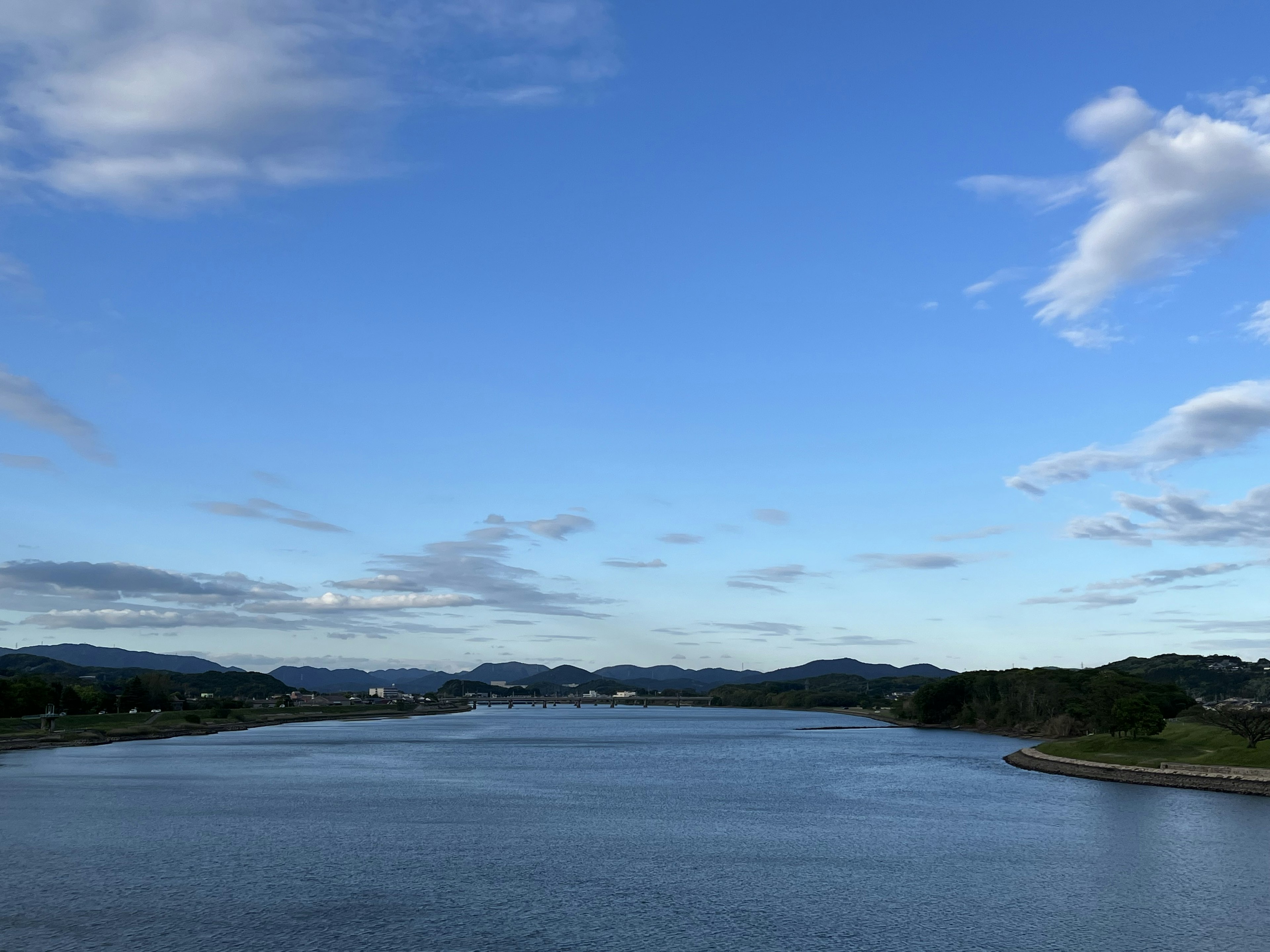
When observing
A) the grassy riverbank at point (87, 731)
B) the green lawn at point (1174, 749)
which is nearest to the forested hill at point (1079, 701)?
the green lawn at point (1174, 749)

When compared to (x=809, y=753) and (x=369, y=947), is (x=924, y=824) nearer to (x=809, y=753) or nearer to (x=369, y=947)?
(x=369, y=947)

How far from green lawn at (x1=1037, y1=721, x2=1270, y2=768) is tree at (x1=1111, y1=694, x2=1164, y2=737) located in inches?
37.3

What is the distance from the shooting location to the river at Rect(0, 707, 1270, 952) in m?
37.8

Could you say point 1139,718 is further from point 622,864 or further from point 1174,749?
point 622,864

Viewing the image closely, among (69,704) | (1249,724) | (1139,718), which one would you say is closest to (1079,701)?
(1139,718)

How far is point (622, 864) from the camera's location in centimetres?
5184

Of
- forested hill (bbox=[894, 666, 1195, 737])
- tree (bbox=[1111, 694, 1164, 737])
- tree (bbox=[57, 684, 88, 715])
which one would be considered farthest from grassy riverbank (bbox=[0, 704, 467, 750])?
forested hill (bbox=[894, 666, 1195, 737])

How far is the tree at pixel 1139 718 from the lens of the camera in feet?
355

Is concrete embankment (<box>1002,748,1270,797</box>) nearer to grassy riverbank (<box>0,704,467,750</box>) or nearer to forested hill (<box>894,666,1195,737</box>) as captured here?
forested hill (<box>894,666,1195,737</box>)

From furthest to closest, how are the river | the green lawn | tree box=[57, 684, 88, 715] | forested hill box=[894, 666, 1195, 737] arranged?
tree box=[57, 684, 88, 715] → forested hill box=[894, 666, 1195, 737] → the green lawn → the river

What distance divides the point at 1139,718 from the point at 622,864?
7986 centimetres

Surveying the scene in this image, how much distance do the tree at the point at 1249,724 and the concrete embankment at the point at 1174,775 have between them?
6.62m

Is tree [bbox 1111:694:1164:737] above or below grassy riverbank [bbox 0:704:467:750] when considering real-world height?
above

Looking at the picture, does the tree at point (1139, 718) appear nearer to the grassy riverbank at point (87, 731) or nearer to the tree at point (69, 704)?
the grassy riverbank at point (87, 731)
